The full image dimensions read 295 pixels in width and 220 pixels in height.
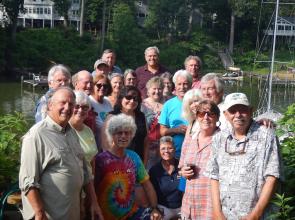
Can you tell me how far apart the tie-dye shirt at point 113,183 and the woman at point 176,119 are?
0.92m

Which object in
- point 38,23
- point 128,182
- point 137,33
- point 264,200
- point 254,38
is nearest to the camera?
point 264,200

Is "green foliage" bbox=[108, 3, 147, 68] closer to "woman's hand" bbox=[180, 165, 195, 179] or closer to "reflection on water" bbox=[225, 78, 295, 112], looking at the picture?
"reflection on water" bbox=[225, 78, 295, 112]

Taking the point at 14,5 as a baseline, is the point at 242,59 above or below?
below

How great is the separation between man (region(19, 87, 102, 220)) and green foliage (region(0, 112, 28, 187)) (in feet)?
2.74

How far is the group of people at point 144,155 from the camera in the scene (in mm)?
3574

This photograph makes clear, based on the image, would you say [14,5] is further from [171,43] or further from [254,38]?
[254,38]

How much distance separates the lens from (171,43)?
170 feet

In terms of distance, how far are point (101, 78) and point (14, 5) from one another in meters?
39.7

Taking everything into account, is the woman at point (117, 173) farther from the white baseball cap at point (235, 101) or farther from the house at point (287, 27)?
the house at point (287, 27)

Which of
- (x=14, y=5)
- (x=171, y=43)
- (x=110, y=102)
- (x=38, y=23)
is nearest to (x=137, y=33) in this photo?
(x=171, y=43)

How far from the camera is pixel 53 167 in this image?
3572mm

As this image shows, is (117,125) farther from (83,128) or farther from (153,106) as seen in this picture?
(153,106)

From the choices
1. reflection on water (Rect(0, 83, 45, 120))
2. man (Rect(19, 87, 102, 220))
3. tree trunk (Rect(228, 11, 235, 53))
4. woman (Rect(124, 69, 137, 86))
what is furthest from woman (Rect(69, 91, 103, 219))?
tree trunk (Rect(228, 11, 235, 53))

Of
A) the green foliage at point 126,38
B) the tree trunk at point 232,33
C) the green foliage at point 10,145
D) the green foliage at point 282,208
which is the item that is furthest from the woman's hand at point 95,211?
the tree trunk at point 232,33
